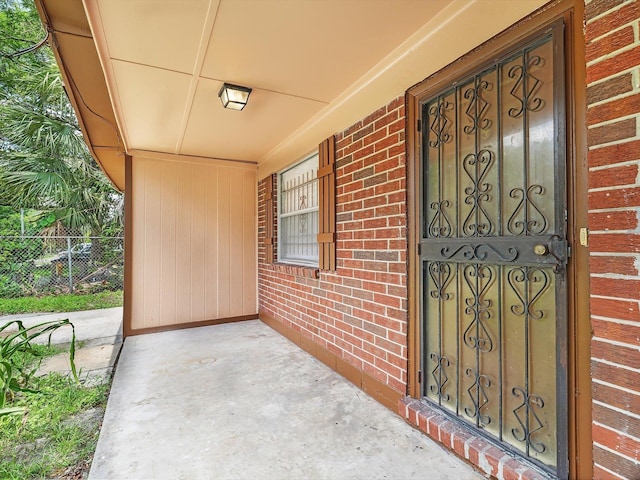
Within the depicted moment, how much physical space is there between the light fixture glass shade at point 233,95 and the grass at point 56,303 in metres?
6.11

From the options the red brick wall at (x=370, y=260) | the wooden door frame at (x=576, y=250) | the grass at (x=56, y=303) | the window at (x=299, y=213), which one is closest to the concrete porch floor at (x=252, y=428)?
the red brick wall at (x=370, y=260)

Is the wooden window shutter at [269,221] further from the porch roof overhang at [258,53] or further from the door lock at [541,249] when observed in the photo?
the door lock at [541,249]

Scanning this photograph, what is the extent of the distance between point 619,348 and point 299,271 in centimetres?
280

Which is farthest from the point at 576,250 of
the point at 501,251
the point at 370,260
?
the point at 370,260

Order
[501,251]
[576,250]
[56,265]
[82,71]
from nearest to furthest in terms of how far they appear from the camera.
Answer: [576,250] → [501,251] → [82,71] → [56,265]

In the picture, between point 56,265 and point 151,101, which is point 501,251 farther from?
point 56,265

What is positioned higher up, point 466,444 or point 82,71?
point 82,71

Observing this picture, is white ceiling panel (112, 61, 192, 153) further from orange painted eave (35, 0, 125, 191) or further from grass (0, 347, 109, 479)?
grass (0, 347, 109, 479)

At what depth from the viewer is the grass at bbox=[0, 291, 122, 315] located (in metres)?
6.41

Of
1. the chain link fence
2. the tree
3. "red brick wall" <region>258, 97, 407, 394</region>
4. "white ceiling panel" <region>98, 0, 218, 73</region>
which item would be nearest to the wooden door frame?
"red brick wall" <region>258, 97, 407, 394</region>

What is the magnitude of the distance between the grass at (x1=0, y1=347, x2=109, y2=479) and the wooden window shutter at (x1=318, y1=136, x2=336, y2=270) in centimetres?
211

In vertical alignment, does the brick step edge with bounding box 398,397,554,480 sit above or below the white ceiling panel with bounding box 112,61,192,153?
below

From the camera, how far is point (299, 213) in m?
4.02

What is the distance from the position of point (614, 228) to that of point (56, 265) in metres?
9.62
